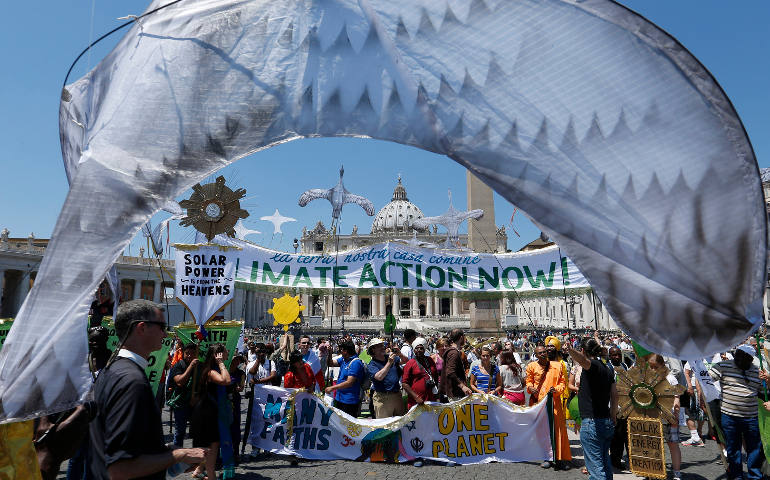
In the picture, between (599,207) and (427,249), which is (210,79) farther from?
(427,249)

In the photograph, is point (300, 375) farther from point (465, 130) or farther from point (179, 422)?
point (465, 130)

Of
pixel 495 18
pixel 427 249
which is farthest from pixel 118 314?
pixel 427 249

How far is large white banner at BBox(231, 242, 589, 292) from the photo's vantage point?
8.40 metres

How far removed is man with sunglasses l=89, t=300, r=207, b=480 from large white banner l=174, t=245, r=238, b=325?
439 centimetres

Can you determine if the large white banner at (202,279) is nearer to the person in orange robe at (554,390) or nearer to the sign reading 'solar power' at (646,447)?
the person in orange robe at (554,390)

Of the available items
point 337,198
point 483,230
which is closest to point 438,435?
point 337,198

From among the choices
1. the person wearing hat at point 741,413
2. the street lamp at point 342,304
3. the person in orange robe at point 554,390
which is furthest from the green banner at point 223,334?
the person wearing hat at point 741,413

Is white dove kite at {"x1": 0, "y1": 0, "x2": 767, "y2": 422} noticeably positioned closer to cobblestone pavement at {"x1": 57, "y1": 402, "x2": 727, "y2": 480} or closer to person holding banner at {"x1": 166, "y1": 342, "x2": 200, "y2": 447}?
person holding banner at {"x1": 166, "y1": 342, "x2": 200, "y2": 447}

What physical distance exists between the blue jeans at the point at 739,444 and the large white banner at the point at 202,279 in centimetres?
635

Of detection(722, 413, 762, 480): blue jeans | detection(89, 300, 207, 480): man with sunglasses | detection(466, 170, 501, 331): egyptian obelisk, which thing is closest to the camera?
detection(89, 300, 207, 480): man with sunglasses

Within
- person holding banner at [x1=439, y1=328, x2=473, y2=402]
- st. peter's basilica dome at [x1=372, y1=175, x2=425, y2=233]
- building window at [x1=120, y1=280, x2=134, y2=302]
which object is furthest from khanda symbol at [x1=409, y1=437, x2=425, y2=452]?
st. peter's basilica dome at [x1=372, y1=175, x2=425, y2=233]

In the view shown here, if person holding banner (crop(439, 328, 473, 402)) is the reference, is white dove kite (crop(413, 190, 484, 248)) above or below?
above

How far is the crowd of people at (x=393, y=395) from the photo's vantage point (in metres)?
2.07

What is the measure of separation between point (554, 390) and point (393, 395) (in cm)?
227
